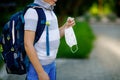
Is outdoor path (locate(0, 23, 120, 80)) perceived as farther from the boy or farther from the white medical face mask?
the boy

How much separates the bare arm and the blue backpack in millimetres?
138

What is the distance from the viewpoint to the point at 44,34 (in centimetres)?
561

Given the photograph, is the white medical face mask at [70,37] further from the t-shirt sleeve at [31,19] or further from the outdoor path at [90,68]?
the outdoor path at [90,68]

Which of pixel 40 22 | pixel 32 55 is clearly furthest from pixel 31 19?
pixel 32 55

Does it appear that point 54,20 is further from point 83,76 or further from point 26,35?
point 83,76

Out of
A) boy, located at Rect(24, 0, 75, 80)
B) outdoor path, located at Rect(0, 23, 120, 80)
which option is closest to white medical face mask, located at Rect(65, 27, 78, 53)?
boy, located at Rect(24, 0, 75, 80)

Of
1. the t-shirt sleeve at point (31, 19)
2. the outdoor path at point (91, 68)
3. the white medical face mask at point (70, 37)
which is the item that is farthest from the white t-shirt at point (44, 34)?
the outdoor path at point (91, 68)

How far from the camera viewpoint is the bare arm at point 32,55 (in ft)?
17.8

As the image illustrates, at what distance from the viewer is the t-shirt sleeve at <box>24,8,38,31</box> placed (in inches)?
216

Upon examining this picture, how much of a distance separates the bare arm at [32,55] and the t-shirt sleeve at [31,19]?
0.18 feet

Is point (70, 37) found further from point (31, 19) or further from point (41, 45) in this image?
point (31, 19)

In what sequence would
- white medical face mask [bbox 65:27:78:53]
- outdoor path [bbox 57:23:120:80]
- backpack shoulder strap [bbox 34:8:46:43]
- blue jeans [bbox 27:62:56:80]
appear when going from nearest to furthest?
backpack shoulder strap [bbox 34:8:46:43]
blue jeans [bbox 27:62:56:80]
white medical face mask [bbox 65:27:78:53]
outdoor path [bbox 57:23:120:80]

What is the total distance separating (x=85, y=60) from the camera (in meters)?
16.2

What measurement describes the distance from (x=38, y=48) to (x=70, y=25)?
25.7 inches
